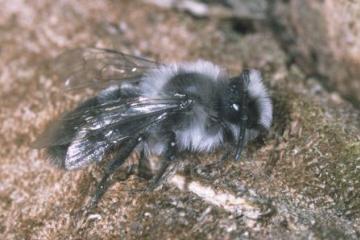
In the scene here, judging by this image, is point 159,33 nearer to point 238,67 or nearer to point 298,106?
point 238,67

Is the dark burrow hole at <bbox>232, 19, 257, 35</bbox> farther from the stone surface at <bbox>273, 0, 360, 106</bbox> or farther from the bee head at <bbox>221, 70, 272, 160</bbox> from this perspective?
the bee head at <bbox>221, 70, 272, 160</bbox>

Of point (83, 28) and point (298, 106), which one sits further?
point (83, 28)

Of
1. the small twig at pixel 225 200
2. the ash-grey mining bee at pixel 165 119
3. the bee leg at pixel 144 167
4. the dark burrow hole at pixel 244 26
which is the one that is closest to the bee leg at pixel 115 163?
the ash-grey mining bee at pixel 165 119

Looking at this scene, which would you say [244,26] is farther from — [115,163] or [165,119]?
[115,163]

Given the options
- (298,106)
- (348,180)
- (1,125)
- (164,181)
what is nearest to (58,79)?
(1,125)

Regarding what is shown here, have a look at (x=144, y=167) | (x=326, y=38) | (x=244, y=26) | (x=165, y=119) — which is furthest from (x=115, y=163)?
(x=326, y=38)

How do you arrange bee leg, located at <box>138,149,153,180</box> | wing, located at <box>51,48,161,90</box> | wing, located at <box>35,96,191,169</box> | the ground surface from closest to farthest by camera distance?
the ground surface → wing, located at <box>35,96,191,169</box> → bee leg, located at <box>138,149,153,180</box> → wing, located at <box>51,48,161,90</box>

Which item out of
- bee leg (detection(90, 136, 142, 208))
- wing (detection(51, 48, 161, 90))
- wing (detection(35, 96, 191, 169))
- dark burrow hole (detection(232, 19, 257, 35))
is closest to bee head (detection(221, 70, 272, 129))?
wing (detection(35, 96, 191, 169))

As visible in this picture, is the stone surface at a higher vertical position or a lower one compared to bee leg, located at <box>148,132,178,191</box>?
higher

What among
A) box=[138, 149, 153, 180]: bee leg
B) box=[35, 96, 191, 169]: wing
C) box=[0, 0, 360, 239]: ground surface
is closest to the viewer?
box=[0, 0, 360, 239]: ground surface
